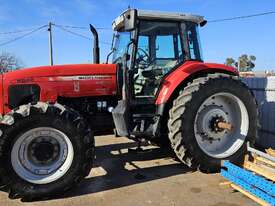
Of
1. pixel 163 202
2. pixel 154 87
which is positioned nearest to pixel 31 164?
pixel 163 202

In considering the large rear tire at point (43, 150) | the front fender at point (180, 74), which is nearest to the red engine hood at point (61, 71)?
the large rear tire at point (43, 150)

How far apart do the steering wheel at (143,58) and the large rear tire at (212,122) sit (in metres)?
0.83

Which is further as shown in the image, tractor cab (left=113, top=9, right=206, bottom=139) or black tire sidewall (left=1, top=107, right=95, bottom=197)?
tractor cab (left=113, top=9, right=206, bottom=139)

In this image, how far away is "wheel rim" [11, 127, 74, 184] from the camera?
5.02m

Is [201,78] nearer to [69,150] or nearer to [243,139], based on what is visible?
[243,139]

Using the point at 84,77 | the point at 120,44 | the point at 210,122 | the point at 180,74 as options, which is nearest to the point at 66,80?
the point at 84,77

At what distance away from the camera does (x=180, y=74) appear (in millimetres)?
5973

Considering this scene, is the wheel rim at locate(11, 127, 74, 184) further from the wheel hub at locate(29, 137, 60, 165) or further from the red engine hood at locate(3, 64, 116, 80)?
the red engine hood at locate(3, 64, 116, 80)

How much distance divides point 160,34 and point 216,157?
2.29 m

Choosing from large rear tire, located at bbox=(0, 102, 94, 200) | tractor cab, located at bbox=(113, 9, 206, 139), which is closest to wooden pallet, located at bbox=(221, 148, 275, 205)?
tractor cab, located at bbox=(113, 9, 206, 139)

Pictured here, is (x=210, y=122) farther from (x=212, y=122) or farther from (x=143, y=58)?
(x=143, y=58)

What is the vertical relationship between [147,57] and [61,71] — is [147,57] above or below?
above

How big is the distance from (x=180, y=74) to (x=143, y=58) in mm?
711

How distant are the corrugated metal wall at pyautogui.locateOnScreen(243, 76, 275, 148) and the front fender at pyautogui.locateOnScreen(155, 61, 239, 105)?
5.68 feet
